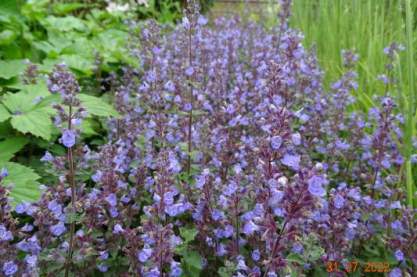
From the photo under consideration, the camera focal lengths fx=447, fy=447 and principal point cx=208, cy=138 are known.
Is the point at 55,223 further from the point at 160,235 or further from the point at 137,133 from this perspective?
the point at 137,133

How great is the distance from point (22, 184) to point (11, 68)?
1.62m

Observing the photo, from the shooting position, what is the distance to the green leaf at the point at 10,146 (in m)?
2.73

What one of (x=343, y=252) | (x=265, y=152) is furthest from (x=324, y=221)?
(x=265, y=152)

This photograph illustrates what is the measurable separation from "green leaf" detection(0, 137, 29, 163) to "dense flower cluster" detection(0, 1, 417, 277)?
40 cm

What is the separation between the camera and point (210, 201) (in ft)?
6.89

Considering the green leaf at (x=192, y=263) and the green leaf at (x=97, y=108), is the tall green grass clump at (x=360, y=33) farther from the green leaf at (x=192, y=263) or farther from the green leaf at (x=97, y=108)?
the green leaf at (x=192, y=263)

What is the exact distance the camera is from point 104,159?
205 centimetres

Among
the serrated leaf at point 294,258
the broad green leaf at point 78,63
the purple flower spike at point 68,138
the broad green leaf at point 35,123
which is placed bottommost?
the serrated leaf at point 294,258

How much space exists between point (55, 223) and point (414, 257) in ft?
5.44

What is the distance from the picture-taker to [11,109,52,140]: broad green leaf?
8.99 ft

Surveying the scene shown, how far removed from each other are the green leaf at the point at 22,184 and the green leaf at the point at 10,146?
23cm
